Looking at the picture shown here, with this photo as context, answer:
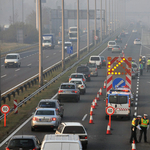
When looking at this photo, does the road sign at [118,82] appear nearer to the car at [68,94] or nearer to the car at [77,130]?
the car at [68,94]

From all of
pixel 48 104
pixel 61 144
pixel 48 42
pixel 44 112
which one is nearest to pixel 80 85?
pixel 48 104

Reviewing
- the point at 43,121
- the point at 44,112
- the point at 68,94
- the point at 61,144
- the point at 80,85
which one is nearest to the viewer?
the point at 61,144

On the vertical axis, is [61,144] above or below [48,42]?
Answer: below

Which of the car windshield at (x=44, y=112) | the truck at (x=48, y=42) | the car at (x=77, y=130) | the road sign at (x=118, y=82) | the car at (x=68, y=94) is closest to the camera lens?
the car at (x=77, y=130)

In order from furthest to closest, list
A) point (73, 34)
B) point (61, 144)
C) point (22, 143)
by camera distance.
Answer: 1. point (73, 34)
2. point (22, 143)
3. point (61, 144)

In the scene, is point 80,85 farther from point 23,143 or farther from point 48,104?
point 23,143

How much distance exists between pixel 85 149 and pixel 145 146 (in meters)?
3.06

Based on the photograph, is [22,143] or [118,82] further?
[118,82]

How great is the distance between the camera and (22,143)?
17031mm

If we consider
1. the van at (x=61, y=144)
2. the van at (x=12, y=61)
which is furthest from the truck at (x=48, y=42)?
the van at (x=61, y=144)

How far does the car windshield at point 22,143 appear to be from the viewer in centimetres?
1691

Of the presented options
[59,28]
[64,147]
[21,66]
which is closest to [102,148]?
[64,147]

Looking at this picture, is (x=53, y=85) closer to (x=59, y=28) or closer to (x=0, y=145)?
(x=0, y=145)

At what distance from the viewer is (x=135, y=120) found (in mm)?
22562
